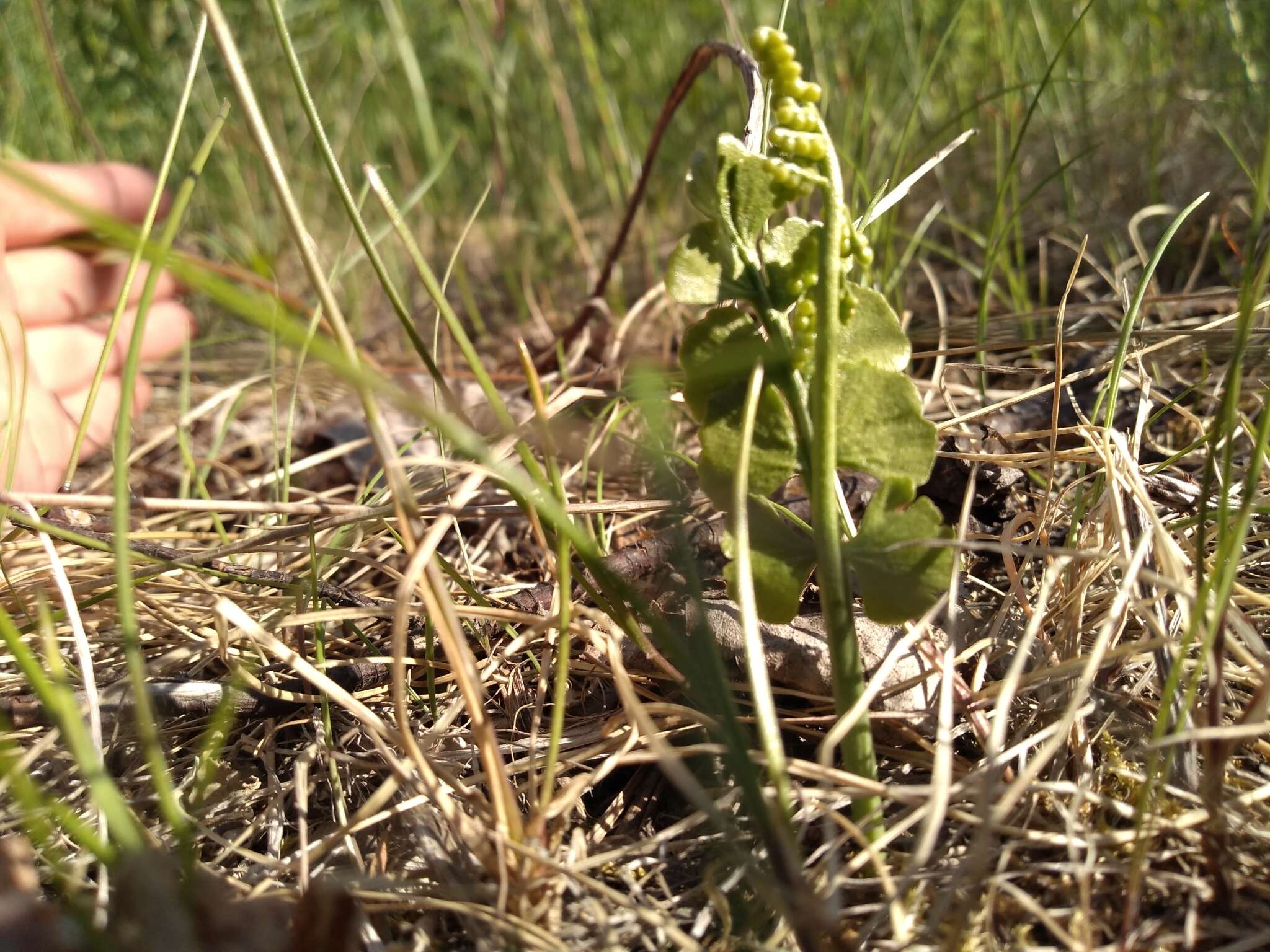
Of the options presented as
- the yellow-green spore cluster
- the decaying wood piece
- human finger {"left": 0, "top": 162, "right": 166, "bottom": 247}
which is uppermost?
human finger {"left": 0, "top": 162, "right": 166, "bottom": 247}

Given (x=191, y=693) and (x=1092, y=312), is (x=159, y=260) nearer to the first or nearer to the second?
(x=191, y=693)

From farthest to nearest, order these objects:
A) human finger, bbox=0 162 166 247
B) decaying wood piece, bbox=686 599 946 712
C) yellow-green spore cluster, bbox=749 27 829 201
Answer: human finger, bbox=0 162 166 247 < decaying wood piece, bbox=686 599 946 712 < yellow-green spore cluster, bbox=749 27 829 201

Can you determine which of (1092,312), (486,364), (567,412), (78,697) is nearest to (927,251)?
(1092,312)

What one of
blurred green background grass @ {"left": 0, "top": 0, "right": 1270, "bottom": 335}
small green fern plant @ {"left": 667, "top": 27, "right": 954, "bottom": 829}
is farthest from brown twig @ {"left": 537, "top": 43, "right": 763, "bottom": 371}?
blurred green background grass @ {"left": 0, "top": 0, "right": 1270, "bottom": 335}

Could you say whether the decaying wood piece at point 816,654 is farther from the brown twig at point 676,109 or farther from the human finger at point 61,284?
the human finger at point 61,284

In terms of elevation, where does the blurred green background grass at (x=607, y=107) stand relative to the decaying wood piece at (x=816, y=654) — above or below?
above

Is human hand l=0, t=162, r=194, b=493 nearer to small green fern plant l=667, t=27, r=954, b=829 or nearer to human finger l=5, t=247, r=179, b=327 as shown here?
human finger l=5, t=247, r=179, b=327

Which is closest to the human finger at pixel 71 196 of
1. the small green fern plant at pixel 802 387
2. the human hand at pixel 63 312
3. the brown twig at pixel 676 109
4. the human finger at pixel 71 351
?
the human hand at pixel 63 312

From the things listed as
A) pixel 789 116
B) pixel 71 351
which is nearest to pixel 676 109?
pixel 789 116
